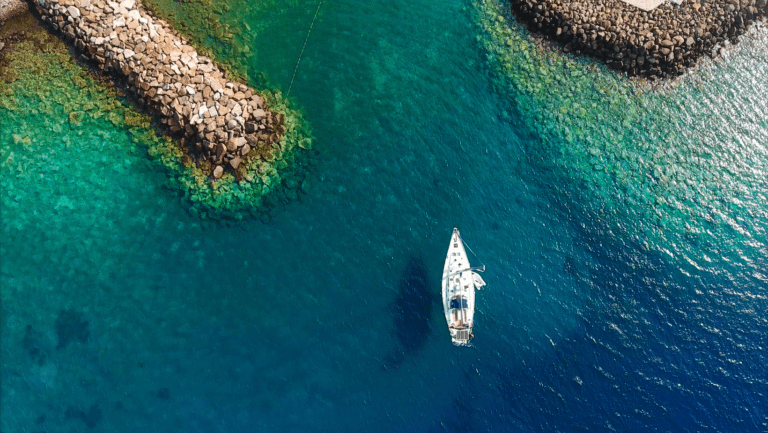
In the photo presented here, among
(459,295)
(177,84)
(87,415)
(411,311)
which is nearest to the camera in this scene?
(87,415)

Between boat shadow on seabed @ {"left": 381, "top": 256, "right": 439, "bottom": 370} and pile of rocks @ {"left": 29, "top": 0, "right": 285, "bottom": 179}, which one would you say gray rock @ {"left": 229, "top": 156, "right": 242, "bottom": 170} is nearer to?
pile of rocks @ {"left": 29, "top": 0, "right": 285, "bottom": 179}

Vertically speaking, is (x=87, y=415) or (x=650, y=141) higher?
(x=650, y=141)

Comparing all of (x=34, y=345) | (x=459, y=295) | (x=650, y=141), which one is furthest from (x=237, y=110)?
(x=650, y=141)

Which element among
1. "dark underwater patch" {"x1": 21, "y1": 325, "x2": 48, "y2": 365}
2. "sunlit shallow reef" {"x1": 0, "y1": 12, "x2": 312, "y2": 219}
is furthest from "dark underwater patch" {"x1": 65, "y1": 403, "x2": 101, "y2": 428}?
"sunlit shallow reef" {"x1": 0, "y1": 12, "x2": 312, "y2": 219}

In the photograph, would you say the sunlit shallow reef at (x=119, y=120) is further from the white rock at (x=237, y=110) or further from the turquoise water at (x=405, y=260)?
the white rock at (x=237, y=110)

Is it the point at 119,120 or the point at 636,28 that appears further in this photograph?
the point at 636,28

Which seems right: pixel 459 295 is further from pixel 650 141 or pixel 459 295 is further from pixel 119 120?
pixel 119 120

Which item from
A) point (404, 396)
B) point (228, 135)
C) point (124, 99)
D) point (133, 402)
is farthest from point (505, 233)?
point (124, 99)

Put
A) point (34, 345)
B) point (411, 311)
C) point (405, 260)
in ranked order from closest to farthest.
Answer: point (34, 345) → point (411, 311) → point (405, 260)
